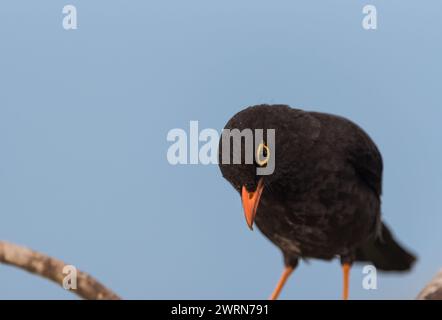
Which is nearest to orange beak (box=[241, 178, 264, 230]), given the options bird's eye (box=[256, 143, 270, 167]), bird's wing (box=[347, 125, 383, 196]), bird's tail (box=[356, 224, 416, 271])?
bird's eye (box=[256, 143, 270, 167])

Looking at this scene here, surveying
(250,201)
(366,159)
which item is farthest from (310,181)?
(366,159)

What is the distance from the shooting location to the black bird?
4449mm

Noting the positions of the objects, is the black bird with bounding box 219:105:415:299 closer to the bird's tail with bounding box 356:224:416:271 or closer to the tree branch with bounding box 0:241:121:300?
the bird's tail with bounding box 356:224:416:271

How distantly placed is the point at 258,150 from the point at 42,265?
155 cm

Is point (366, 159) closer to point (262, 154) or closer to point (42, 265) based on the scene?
point (262, 154)

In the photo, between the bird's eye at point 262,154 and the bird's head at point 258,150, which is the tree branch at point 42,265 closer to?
the bird's head at point 258,150

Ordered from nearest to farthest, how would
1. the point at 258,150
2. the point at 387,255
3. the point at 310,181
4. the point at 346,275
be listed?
the point at 258,150 < the point at 310,181 < the point at 346,275 < the point at 387,255

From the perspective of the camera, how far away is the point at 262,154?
4375mm

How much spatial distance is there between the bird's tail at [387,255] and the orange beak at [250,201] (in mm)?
2030

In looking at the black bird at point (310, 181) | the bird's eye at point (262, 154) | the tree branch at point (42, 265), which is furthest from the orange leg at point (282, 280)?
the tree branch at point (42, 265)

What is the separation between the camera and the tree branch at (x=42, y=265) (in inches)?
146

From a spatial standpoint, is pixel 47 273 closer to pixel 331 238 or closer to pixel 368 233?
pixel 331 238

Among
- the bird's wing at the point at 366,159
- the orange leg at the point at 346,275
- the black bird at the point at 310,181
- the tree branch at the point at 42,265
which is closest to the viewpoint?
the tree branch at the point at 42,265
